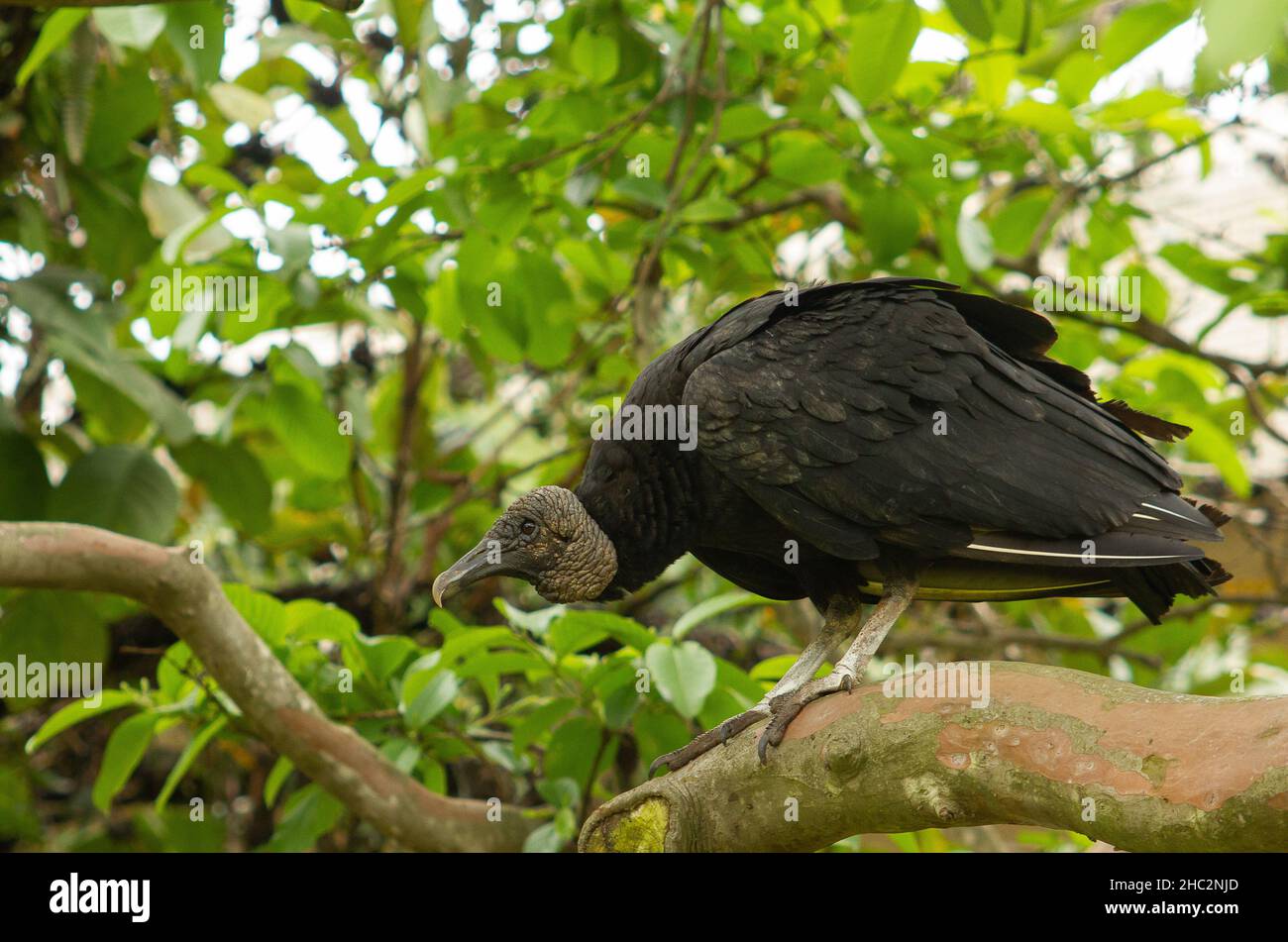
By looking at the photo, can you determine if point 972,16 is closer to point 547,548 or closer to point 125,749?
point 547,548

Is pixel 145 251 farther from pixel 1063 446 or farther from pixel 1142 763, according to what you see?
pixel 1142 763

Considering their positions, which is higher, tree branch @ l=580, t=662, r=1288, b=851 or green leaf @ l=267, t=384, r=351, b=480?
green leaf @ l=267, t=384, r=351, b=480

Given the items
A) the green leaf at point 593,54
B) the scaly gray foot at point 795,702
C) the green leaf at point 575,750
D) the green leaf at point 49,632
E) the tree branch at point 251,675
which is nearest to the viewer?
the scaly gray foot at point 795,702

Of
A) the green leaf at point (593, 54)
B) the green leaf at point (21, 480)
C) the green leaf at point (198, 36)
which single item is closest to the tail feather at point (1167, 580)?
the green leaf at point (593, 54)

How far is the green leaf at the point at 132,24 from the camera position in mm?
2939

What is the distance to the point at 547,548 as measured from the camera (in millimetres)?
2578

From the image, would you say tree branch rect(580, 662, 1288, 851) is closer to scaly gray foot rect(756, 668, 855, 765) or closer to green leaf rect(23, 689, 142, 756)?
scaly gray foot rect(756, 668, 855, 765)

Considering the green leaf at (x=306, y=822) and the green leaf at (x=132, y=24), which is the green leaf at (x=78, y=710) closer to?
the green leaf at (x=306, y=822)

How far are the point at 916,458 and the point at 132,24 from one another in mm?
2208

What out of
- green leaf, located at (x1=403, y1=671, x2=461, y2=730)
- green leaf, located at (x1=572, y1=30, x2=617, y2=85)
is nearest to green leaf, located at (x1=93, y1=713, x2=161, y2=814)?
green leaf, located at (x1=403, y1=671, x2=461, y2=730)

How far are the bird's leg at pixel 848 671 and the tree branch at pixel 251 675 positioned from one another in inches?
43.5

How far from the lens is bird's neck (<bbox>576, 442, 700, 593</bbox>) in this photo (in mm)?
2566
